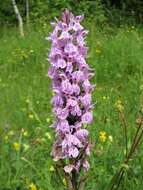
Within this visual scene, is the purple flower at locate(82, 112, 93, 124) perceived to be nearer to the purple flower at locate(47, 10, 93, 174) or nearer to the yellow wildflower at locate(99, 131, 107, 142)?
the purple flower at locate(47, 10, 93, 174)

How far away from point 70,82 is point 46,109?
10.9ft

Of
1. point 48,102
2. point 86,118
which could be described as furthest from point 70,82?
point 48,102

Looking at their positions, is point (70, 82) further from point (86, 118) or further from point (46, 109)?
point (46, 109)

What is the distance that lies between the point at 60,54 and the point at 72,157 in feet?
1.57

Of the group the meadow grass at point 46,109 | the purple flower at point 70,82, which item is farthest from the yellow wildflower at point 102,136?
the purple flower at point 70,82

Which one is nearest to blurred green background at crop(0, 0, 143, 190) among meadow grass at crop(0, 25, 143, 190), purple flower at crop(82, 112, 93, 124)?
meadow grass at crop(0, 25, 143, 190)

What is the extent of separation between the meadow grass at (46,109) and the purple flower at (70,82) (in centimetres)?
59

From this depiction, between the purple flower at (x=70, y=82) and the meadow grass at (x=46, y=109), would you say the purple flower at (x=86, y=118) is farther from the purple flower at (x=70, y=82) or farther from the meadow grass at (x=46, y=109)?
the meadow grass at (x=46, y=109)

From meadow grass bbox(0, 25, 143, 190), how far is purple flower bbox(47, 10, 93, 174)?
59 centimetres

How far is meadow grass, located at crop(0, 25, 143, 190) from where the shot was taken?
12.1 feet

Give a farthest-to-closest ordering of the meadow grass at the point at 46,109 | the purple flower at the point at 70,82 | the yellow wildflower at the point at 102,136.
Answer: the yellow wildflower at the point at 102,136 → the meadow grass at the point at 46,109 → the purple flower at the point at 70,82

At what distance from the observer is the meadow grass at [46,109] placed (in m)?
3.68

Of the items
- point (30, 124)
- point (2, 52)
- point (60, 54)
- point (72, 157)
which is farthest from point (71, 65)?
point (2, 52)

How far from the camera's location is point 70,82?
96.6 inches
